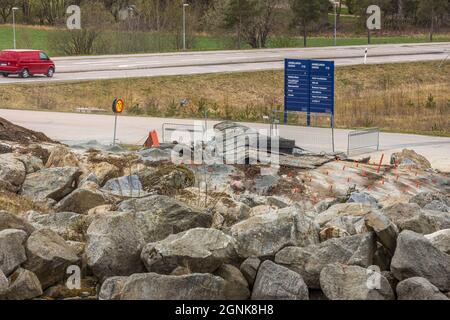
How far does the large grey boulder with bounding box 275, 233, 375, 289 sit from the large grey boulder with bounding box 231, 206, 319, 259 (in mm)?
261

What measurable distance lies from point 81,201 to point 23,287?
4.34 m

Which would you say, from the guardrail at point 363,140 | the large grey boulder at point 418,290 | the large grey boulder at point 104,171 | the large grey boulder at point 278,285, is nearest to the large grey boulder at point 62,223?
the large grey boulder at point 278,285

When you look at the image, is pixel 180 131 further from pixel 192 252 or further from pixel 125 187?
pixel 192 252

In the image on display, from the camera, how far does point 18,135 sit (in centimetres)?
2639

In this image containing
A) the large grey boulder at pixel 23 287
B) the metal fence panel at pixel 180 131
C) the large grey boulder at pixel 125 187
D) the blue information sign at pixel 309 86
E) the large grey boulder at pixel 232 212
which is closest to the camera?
the large grey boulder at pixel 23 287

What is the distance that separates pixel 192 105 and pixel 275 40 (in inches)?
1176

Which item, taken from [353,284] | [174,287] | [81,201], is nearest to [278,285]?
[353,284]

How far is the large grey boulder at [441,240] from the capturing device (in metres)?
14.5

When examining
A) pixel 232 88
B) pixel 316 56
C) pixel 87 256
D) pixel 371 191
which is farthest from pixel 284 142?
pixel 316 56

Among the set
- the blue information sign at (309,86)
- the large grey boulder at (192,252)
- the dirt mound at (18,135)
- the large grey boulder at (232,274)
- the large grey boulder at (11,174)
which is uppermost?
the blue information sign at (309,86)

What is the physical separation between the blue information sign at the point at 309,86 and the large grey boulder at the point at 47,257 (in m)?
19.2

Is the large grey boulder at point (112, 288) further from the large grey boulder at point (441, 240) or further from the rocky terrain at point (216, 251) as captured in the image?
the large grey boulder at point (441, 240)
